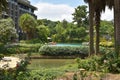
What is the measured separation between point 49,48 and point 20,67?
2662 cm

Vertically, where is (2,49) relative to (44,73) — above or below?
above

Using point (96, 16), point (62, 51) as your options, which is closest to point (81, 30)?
point (62, 51)

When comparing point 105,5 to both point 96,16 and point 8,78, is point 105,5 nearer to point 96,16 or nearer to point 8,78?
point 96,16

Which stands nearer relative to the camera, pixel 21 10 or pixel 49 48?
pixel 49 48

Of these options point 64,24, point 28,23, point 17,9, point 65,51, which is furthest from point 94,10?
point 64,24

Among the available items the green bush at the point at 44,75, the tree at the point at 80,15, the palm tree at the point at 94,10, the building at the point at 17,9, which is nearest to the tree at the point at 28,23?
the building at the point at 17,9

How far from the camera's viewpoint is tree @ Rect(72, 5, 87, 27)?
96194 millimetres

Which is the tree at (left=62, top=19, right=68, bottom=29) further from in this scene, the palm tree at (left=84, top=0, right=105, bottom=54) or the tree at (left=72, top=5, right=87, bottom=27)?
the palm tree at (left=84, top=0, right=105, bottom=54)

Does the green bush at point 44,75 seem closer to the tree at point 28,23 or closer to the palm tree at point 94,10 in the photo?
the palm tree at point 94,10

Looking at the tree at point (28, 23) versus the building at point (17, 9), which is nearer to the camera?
the tree at point (28, 23)

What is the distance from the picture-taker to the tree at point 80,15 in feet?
316

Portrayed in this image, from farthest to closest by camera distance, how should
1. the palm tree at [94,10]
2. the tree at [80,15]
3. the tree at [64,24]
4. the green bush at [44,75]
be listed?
the tree at [64,24]
the tree at [80,15]
the palm tree at [94,10]
the green bush at [44,75]

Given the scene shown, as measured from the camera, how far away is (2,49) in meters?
9.08

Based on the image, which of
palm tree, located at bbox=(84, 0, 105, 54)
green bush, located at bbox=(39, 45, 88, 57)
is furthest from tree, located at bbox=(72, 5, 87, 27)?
palm tree, located at bbox=(84, 0, 105, 54)
